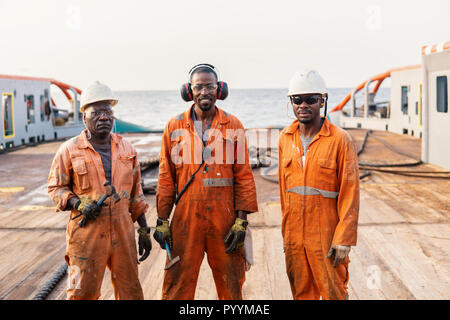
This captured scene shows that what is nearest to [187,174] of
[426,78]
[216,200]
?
[216,200]

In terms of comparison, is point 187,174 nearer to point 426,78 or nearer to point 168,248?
point 168,248

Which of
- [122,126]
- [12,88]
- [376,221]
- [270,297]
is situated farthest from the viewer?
[122,126]

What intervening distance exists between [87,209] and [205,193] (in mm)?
790

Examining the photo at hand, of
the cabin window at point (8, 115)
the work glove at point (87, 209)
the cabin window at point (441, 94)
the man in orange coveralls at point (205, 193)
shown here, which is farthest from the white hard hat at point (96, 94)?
the cabin window at point (8, 115)

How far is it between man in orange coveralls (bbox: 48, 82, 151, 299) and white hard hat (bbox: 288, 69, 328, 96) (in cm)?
123

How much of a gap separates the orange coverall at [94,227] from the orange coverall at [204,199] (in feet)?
0.96

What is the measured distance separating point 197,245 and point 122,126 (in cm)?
2185

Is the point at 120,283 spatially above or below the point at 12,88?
below

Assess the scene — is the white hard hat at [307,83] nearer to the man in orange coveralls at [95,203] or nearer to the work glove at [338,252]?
the work glove at [338,252]

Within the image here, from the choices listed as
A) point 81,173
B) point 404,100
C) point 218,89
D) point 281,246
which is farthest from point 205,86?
point 404,100

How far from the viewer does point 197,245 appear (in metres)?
3.08

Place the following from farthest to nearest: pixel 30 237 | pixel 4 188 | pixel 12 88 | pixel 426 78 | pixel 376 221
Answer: pixel 12 88 < pixel 426 78 < pixel 4 188 < pixel 376 221 < pixel 30 237

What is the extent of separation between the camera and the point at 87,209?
2.79 m
